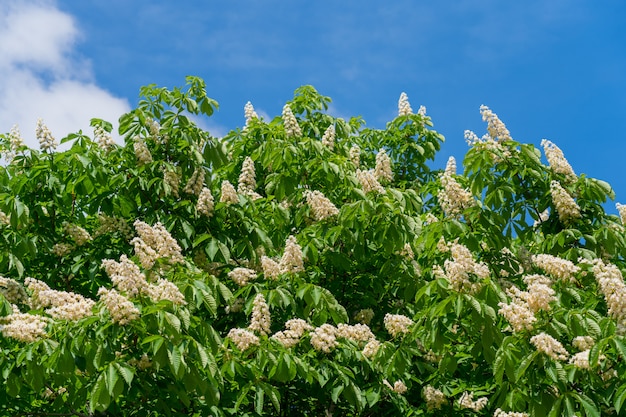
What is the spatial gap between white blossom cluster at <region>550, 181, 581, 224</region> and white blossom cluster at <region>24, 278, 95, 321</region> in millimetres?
4143

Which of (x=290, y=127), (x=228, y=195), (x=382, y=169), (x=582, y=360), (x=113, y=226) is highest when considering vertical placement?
(x=290, y=127)

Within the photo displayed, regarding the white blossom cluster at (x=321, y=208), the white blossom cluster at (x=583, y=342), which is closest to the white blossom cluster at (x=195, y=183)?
the white blossom cluster at (x=321, y=208)

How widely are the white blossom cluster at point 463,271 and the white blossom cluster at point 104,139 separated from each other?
13.2 feet

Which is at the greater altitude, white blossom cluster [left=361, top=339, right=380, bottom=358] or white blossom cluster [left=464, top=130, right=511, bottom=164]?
white blossom cluster [left=464, top=130, right=511, bottom=164]

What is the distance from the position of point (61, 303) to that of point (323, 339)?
195cm

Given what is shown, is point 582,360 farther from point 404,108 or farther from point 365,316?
point 404,108

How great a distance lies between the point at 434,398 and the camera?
6848mm

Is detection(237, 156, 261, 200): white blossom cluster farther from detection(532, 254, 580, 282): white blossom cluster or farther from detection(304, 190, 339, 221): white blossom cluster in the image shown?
detection(532, 254, 580, 282): white blossom cluster

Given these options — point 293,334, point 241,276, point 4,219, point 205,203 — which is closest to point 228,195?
point 205,203

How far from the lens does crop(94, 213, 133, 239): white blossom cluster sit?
811 centimetres

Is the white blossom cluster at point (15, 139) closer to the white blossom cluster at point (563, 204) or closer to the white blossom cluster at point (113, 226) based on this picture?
the white blossom cluster at point (113, 226)

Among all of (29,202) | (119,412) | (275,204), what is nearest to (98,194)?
(29,202)

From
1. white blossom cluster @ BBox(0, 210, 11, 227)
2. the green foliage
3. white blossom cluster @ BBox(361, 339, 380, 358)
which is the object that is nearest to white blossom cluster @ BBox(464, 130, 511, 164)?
the green foliage

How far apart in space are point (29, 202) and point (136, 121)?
1.39 meters
